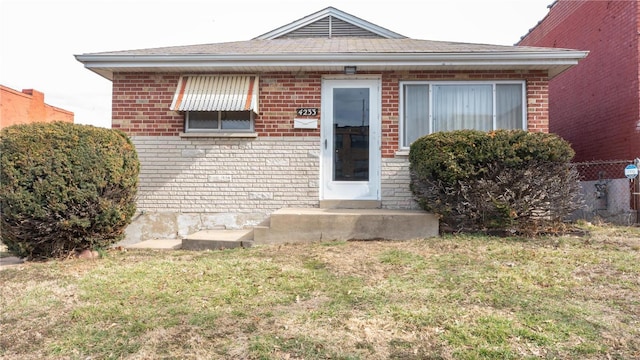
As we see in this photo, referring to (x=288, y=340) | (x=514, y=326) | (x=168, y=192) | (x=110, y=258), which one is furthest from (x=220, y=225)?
(x=514, y=326)

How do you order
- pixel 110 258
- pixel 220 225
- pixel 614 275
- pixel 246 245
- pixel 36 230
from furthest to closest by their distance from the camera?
pixel 220 225, pixel 246 245, pixel 110 258, pixel 36 230, pixel 614 275

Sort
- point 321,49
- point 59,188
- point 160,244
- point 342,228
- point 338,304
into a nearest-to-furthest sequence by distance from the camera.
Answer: point 338,304, point 59,188, point 342,228, point 160,244, point 321,49

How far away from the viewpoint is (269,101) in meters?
7.26

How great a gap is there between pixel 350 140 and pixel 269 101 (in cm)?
165

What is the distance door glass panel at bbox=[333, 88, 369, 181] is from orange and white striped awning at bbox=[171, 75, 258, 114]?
1.53 meters

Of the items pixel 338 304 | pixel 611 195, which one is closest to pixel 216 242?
pixel 338 304

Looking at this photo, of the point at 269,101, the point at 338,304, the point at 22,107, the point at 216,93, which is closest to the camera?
the point at 338,304

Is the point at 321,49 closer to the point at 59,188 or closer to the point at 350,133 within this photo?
the point at 350,133

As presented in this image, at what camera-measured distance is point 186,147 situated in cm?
724

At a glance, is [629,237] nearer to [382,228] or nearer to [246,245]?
[382,228]

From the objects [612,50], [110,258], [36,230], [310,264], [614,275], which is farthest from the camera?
[612,50]

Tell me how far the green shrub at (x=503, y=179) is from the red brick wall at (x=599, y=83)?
367 centimetres

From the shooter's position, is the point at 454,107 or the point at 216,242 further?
the point at 454,107

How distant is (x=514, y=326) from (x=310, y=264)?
234cm
